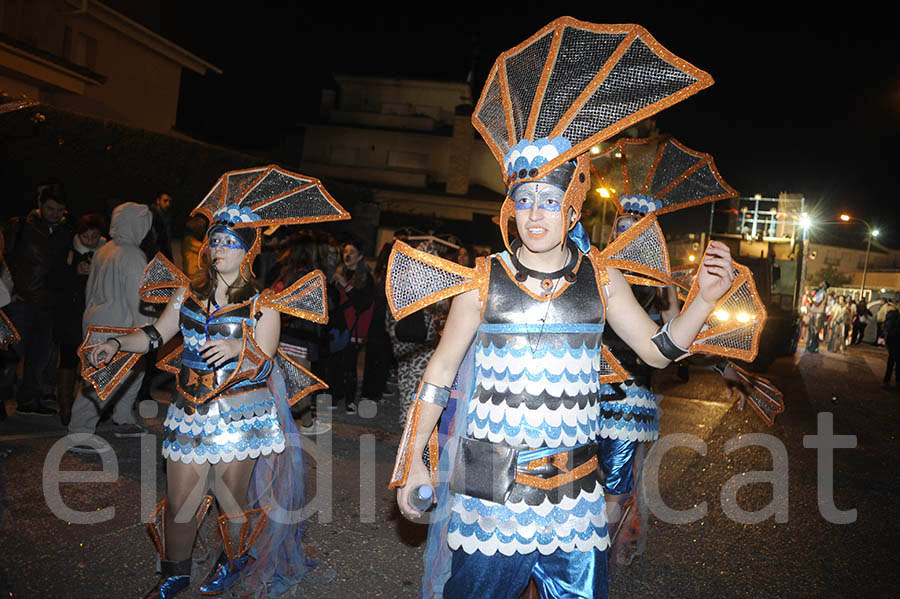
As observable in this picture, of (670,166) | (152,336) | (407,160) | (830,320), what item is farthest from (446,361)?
(407,160)

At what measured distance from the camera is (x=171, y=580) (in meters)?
3.39

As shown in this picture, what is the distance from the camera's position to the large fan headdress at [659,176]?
177 inches

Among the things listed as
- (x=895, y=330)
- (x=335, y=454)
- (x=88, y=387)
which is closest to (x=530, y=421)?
(x=335, y=454)

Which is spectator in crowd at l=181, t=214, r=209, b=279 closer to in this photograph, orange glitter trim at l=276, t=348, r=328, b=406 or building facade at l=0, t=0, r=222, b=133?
orange glitter trim at l=276, t=348, r=328, b=406

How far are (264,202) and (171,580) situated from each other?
79.6 inches

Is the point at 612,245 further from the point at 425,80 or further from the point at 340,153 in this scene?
the point at 425,80

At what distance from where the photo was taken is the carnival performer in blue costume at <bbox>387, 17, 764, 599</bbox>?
8.08 ft

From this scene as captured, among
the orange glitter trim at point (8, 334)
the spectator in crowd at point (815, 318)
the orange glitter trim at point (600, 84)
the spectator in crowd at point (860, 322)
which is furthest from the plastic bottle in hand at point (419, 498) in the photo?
the spectator in crowd at point (860, 322)

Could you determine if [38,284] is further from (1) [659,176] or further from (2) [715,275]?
(2) [715,275]

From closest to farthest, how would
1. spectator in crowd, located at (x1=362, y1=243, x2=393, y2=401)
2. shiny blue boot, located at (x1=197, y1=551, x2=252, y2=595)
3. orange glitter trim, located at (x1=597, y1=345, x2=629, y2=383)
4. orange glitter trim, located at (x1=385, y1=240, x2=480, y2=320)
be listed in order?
orange glitter trim, located at (x1=385, y1=240, x2=480, y2=320) → orange glitter trim, located at (x1=597, y1=345, x2=629, y2=383) → shiny blue boot, located at (x1=197, y1=551, x2=252, y2=595) → spectator in crowd, located at (x1=362, y1=243, x2=393, y2=401)

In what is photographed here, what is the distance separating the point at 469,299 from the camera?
8.54ft

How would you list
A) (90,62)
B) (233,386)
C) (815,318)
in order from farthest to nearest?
1. (815,318)
2. (90,62)
3. (233,386)

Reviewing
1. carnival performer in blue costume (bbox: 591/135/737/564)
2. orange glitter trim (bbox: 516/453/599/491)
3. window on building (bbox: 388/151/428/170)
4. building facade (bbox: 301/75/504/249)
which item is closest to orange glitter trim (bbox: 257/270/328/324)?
orange glitter trim (bbox: 516/453/599/491)

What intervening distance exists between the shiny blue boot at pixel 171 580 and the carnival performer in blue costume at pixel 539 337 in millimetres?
1479
